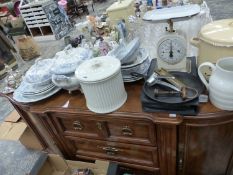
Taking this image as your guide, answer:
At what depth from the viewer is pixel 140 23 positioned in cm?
151

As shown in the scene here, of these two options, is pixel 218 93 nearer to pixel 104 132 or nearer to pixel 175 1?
pixel 104 132

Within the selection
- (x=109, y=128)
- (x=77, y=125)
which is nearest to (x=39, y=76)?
(x=77, y=125)

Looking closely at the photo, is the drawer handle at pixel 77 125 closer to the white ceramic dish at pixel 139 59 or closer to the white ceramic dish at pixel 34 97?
the white ceramic dish at pixel 34 97

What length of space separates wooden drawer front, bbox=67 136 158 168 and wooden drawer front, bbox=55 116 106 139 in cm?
5

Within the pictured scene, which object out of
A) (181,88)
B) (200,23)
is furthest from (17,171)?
(200,23)

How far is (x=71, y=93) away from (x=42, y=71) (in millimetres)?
171

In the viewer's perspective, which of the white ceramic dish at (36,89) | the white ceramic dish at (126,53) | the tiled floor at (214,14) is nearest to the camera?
the white ceramic dish at (126,53)

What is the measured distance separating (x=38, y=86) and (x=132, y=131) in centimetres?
49

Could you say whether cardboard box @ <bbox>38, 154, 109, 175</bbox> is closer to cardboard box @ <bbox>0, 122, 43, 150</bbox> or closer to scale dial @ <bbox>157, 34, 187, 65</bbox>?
cardboard box @ <bbox>0, 122, 43, 150</bbox>

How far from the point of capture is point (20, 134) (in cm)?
164

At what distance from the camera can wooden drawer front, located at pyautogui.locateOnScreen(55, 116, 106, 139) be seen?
3.29 ft

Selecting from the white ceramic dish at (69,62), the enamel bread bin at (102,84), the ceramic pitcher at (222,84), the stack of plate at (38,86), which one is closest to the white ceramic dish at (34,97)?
the stack of plate at (38,86)

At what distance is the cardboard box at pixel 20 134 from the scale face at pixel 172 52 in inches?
49.3

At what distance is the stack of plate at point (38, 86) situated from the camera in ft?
3.15
